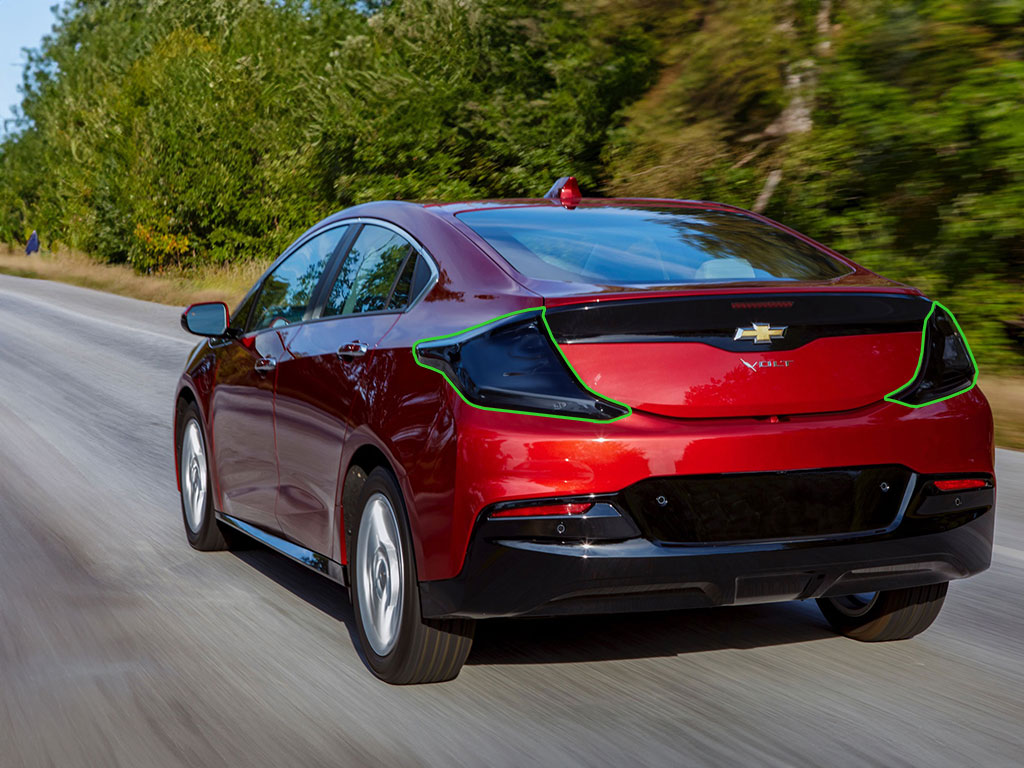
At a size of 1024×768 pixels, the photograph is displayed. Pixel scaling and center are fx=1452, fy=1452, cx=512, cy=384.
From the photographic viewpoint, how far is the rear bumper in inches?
159

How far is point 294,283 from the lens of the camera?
19.9 ft

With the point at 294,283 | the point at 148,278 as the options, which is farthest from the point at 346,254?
the point at 148,278

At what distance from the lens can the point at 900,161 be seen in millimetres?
14875

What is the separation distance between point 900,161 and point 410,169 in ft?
53.1

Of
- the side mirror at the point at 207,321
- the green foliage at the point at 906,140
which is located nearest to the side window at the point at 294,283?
the side mirror at the point at 207,321

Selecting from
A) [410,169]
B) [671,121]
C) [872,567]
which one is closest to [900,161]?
[671,121]

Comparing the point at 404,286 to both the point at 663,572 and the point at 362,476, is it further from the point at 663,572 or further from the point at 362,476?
the point at 663,572

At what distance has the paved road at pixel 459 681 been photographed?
396 cm

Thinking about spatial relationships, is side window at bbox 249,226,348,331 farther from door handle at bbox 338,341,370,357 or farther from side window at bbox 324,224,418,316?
door handle at bbox 338,341,370,357

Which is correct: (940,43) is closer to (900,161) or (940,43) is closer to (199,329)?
(900,161)

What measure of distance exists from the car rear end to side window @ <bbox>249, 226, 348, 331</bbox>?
4.92ft

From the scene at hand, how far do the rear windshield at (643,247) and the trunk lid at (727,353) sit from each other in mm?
293

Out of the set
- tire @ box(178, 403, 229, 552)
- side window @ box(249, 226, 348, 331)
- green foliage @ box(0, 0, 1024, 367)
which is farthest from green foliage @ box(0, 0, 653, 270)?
side window @ box(249, 226, 348, 331)

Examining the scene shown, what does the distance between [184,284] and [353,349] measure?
3127 centimetres
